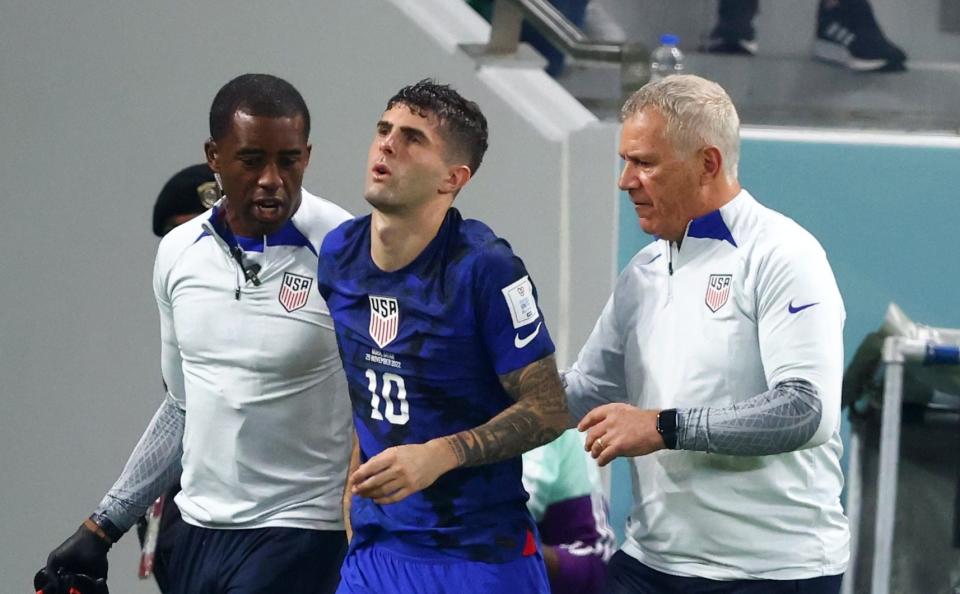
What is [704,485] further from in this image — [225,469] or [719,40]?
[719,40]

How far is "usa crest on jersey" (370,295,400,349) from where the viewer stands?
309 cm

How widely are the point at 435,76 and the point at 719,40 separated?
1190 millimetres

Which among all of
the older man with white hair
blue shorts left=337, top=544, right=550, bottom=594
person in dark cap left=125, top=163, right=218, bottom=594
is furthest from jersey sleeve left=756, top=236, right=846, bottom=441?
person in dark cap left=125, top=163, right=218, bottom=594

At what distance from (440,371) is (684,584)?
705mm

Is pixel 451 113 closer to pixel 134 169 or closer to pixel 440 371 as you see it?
pixel 440 371

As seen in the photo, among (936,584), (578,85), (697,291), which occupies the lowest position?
(936,584)

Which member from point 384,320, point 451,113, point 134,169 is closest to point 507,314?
point 384,320

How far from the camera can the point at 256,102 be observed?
3479 millimetres

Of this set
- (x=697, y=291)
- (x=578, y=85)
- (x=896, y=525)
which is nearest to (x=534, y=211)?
(x=578, y=85)

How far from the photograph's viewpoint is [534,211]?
4.99 meters

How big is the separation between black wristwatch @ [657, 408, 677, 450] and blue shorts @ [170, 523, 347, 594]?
0.95 m

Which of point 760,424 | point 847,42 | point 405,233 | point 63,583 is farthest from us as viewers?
point 847,42

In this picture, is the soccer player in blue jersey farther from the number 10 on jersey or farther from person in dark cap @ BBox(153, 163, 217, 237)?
person in dark cap @ BBox(153, 163, 217, 237)

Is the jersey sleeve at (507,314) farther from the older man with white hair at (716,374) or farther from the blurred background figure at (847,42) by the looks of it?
the blurred background figure at (847,42)
